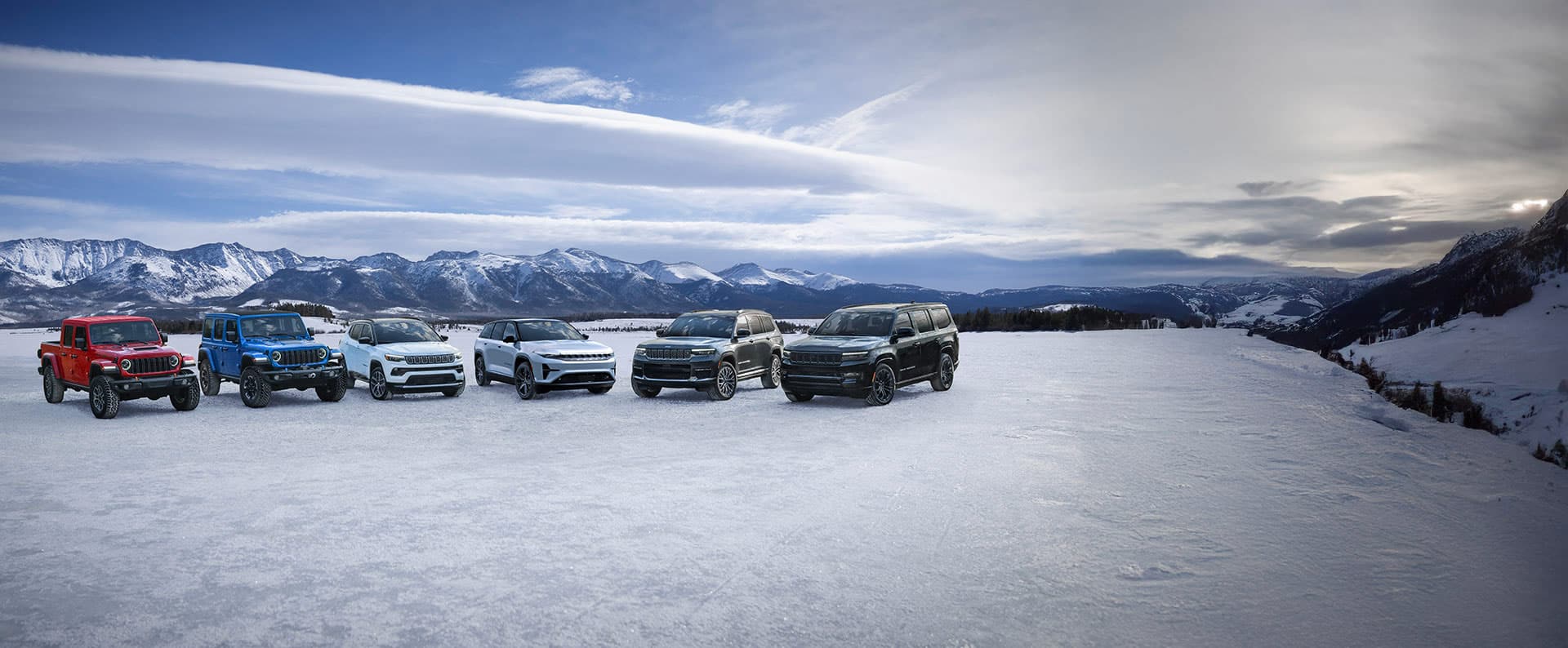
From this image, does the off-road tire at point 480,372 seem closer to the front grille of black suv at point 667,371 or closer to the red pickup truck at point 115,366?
the front grille of black suv at point 667,371

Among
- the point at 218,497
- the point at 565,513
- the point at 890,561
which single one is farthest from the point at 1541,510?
the point at 218,497

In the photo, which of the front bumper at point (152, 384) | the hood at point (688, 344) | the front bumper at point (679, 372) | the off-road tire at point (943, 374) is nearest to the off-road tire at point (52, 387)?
the front bumper at point (152, 384)

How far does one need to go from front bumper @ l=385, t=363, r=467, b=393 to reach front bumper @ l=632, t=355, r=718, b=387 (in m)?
4.39

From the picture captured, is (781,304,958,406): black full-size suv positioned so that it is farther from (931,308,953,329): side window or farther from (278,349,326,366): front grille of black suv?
(278,349,326,366): front grille of black suv

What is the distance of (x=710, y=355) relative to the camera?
18531mm

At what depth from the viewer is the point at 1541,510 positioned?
834 cm

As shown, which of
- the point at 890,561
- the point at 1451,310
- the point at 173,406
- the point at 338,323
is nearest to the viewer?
the point at 890,561

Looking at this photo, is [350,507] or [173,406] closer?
[350,507]

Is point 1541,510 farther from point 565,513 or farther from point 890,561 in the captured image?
point 565,513

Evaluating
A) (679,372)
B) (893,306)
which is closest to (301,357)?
(679,372)

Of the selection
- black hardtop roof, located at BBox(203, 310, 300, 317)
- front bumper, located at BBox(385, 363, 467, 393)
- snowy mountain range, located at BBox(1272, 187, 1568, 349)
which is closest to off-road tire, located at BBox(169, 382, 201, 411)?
black hardtop roof, located at BBox(203, 310, 300, 317)

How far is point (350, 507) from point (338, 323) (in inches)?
2974

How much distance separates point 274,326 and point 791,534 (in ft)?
56.3

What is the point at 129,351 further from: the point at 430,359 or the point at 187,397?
the point at 430,359
